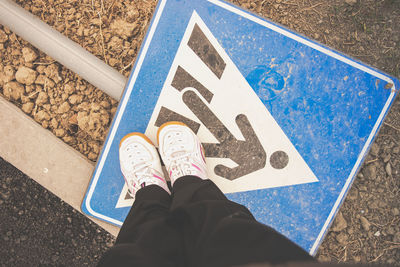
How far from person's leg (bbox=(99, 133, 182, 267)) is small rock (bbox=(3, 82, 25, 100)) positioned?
2.18 ft

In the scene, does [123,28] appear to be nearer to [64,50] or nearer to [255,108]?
[64,50]

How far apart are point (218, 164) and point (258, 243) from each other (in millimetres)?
665

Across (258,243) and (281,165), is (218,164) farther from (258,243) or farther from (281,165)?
(258,243)

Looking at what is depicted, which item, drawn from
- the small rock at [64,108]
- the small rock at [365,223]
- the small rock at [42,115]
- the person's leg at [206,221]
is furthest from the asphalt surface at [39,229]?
the small rock at [365,223]

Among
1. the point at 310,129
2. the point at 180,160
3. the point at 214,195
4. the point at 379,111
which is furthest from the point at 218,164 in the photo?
the point at 379,111

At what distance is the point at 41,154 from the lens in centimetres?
141

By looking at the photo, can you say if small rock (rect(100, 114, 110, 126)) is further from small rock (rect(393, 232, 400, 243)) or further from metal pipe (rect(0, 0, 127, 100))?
small rock (rect(393, 232, 400, 243))

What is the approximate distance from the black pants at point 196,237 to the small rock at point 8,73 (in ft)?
3.39

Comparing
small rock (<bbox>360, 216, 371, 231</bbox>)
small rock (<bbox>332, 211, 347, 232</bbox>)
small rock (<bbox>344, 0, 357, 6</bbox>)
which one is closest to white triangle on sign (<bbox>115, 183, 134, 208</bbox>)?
small rock (<bbox>332, 211, 347, 232</bbox>)

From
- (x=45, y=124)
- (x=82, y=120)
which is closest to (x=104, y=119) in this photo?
(x=82, y=120)

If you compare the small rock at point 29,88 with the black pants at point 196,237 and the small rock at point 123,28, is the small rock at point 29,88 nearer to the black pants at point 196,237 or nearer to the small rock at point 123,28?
the small rock at point 123,28

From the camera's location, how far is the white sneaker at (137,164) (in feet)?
4.28

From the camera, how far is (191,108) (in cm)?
135

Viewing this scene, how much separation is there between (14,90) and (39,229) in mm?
815
